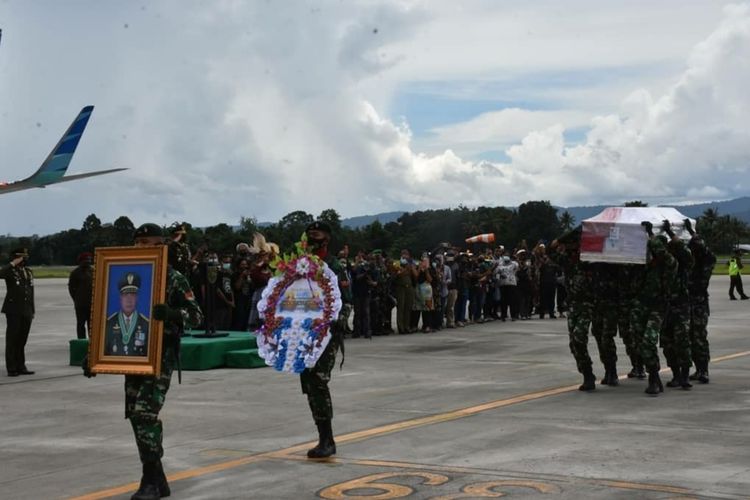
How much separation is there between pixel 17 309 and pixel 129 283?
32.5 feet

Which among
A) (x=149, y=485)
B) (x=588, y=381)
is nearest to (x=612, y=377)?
(x=588, y=381)

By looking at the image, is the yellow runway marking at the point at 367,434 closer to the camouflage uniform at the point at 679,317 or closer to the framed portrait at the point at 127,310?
the framed portrait at the point at 127,310

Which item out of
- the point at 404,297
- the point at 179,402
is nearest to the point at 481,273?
the point at 404,297

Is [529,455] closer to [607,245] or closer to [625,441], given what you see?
[625,441]

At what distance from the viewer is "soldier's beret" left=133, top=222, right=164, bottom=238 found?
8.23m

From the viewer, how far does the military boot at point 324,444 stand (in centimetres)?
923

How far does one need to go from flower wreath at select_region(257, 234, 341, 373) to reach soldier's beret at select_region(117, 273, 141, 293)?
5.83 ft

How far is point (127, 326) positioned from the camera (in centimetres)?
803

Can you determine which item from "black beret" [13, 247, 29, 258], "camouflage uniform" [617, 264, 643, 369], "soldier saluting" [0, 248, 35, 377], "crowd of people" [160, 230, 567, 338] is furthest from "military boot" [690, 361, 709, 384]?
"black beret" [13, 247, 29, 258]

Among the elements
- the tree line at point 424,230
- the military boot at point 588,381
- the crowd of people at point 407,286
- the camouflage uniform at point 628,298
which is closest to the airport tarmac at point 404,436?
the military boot at point 588,381

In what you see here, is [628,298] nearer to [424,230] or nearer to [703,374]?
[703,374]

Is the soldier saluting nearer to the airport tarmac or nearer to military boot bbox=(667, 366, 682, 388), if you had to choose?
the airport tarmac

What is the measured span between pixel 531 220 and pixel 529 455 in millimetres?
120563

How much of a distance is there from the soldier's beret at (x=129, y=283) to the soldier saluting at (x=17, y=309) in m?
9.54
